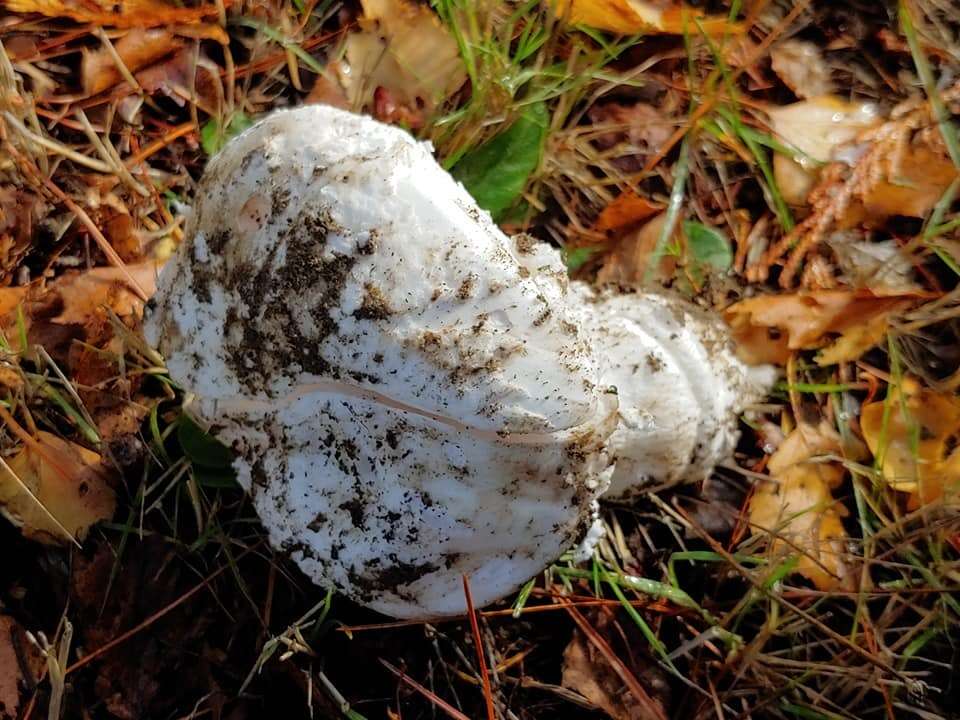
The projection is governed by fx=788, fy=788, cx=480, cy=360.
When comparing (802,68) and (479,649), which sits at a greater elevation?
(802,68)

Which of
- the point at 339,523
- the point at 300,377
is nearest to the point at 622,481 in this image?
the point at 339,523

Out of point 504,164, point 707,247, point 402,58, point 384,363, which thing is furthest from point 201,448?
point 707,247

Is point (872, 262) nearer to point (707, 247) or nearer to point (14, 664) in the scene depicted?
point (707, 247)

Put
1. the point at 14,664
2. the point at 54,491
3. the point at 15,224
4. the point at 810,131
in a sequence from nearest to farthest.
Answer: the point at 14,664 < the point at 54,491 < the point at 15,224 < the point at 810,131

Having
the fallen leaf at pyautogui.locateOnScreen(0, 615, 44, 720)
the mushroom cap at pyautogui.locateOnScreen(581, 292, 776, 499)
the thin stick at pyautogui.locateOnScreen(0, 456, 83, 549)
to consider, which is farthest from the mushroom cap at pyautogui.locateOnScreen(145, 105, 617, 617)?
the fallen leaf at pyautogui.locateOnScreen(0, 615, 44, 720)

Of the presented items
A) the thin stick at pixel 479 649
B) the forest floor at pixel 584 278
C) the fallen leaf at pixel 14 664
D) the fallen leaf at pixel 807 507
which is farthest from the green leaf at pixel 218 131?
the fallen leaf at pixel 807 507

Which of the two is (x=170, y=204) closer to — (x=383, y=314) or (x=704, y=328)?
(x=383, y=314)
